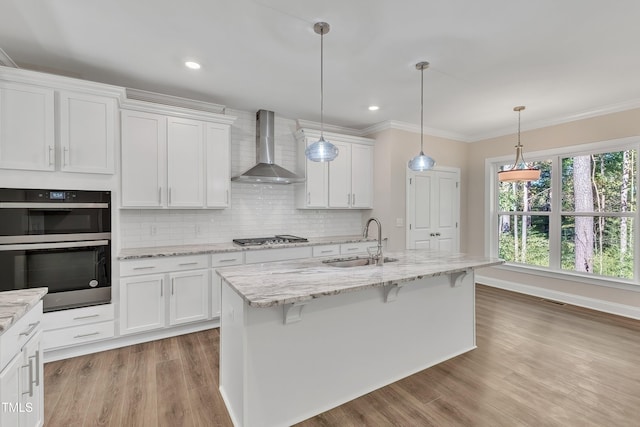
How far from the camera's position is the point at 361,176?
480 centimetres

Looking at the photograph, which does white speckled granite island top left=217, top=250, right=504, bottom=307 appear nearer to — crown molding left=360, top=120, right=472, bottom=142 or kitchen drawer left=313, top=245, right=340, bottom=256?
kitchen drawer left=313, top=245, right=340, bottom=256

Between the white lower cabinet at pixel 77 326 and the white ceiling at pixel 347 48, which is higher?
the white ceiling at pixel 347 48

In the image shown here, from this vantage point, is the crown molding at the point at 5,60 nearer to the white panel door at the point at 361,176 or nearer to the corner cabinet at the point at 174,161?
the corner cabinet at the point at 174,161

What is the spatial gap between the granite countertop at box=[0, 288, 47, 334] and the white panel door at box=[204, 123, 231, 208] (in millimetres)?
2127

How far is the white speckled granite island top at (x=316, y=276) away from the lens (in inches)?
63.8

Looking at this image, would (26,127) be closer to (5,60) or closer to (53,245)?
(5,60)

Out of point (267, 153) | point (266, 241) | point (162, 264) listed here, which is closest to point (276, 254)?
point (266, 241)

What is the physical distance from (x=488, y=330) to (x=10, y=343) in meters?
3.91

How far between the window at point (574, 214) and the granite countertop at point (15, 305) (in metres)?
5.86

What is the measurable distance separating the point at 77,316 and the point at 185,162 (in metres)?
1.83

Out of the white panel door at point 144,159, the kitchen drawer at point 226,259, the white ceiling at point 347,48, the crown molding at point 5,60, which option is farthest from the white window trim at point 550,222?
the crown molding at point 5,60

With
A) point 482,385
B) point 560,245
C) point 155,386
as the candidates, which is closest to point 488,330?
point 482,385

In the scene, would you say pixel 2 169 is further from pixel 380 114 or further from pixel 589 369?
pixel 589 369

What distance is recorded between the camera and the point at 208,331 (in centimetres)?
337
